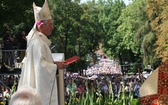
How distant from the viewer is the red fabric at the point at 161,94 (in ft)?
18.5

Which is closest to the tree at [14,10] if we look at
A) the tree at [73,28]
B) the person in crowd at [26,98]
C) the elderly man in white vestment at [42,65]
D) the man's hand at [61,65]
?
the elderly man in white vestment at [42,65]

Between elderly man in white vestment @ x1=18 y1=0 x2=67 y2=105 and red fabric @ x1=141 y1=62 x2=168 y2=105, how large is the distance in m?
1.11

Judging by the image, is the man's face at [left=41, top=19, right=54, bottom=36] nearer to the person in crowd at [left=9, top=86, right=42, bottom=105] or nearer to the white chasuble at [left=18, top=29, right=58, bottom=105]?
the white chasuble at [left=18, top=29, right=58, bottom=105]

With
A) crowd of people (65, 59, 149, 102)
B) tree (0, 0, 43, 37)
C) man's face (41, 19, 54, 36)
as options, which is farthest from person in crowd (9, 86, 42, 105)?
tree (0, 0, 43, 37)

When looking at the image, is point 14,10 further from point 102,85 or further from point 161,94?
point 161,94

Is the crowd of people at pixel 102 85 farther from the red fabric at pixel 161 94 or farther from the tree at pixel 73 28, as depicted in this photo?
the tree at pixel 73 28

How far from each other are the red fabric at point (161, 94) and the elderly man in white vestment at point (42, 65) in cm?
111

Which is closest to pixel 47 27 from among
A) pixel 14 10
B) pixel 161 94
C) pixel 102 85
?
pixel 161 94

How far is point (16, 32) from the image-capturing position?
2789 cm

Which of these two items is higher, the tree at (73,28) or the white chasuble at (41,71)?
the tree at (73,28)

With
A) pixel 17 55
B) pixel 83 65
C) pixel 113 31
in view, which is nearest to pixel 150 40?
pixel 83 65

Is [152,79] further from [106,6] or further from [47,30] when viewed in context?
[106,6]

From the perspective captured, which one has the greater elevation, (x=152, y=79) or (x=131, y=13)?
(x=131, y=13)

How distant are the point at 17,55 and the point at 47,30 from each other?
12.9 metres
